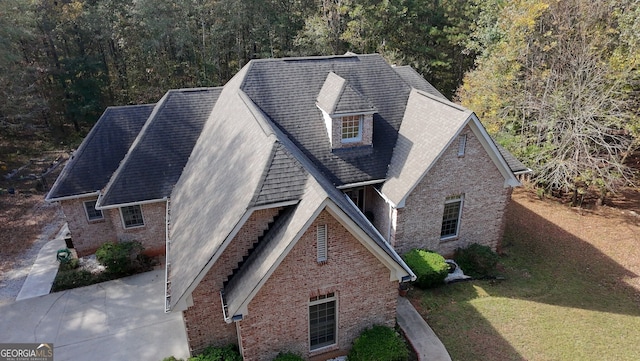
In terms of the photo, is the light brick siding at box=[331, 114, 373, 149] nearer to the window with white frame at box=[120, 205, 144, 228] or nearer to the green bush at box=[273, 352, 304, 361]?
the green bush at box=[273, 352, 304, 361]

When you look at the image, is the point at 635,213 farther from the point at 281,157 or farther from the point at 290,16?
the point at 290,16

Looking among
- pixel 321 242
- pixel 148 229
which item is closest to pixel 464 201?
pixel 321 242

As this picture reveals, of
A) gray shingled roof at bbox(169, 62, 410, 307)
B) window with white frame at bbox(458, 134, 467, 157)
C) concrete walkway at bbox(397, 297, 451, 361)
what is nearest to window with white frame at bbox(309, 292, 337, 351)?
gray shingled roof at bbox(169, 62, 410, 307)

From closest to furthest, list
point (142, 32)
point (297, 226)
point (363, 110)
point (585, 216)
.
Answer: point (297, 226) → point (363, 110) → point (585, 216) → point (142, 32)

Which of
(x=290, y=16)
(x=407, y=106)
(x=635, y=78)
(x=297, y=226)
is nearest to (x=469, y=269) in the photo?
(x=407, y=106)

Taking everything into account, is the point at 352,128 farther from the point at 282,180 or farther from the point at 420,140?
the point at 282,180

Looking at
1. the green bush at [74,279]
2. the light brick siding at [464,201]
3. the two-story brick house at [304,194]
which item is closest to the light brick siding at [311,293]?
the two-story brick house at [304,194]

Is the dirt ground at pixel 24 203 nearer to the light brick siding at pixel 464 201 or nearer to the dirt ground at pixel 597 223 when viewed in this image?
the light brick siding at pixel 464 201
